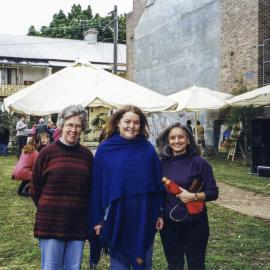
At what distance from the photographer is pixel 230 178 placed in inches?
527

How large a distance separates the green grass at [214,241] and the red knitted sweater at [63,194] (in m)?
2.13

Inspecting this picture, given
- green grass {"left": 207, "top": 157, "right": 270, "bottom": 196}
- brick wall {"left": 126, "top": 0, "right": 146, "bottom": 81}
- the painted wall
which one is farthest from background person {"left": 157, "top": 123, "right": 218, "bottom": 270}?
brick wall {"left": 126, "top": 0, "right": 146, "bottom": 81}

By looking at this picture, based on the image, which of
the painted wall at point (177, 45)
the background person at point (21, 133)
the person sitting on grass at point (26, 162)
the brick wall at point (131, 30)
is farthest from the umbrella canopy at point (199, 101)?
the brick wall at point (131, 30)

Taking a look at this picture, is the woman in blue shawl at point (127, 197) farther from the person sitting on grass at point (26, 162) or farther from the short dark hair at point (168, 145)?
the person sitting on grass at point (26, 162)

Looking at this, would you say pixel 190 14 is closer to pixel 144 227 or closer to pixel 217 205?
pixel 217 205

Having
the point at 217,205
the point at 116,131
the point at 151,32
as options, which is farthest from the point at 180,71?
the point at 116,131

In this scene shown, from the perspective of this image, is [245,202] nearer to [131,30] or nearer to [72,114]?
[72,114]

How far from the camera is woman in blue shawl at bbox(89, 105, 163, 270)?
11.9 feet

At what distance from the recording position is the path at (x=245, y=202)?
358 inches

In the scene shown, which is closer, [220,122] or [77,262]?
[77,262]

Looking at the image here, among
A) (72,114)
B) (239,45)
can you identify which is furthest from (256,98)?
(72,114)

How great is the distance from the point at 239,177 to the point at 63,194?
34.6ft

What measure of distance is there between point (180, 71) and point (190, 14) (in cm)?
281

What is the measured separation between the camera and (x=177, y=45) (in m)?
23.8
